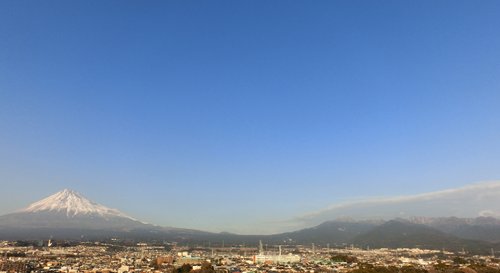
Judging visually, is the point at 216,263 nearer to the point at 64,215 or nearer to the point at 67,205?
the point at 64,215

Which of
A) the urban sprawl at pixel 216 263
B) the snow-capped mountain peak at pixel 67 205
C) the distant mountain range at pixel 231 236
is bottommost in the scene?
the distant mountain range at pixel 231 236

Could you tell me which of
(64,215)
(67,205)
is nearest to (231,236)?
(64,215)

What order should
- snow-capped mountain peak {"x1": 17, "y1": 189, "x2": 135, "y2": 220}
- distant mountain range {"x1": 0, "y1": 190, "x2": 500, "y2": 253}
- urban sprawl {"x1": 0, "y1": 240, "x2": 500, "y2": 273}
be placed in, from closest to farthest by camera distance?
urban sprawl {"x1": 0, "y1": 240, "x2": 500, "y2": 273} → distant mountain range {"x1": 0, "y1": 190, "x2": 500, "y2": 253} → snow-capped mountain peak {"x1": 17, "y1": 189, "x2": 135, "y2": 220}

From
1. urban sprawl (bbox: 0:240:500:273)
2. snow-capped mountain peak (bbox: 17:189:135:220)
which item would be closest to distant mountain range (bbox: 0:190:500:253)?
snow-capped mountain peak (bbox: 17:189:135:220)

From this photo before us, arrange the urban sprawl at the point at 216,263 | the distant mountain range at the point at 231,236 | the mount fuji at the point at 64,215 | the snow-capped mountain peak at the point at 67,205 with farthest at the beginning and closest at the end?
the snow-capped mountain peak at the point at 67,205 → the mount fuji at the point at 64,215 → the distant mountain range at the point at 231,236 → the urban sprawl at the point at 216,263

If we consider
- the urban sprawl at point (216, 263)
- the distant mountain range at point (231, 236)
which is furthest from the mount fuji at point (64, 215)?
the urban sprawl at point (216, 263)

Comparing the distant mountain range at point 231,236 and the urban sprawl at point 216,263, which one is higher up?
the urban sprawl at point 216,263

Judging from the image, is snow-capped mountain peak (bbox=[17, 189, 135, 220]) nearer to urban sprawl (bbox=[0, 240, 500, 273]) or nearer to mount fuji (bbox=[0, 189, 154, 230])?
mount fuji (bbox=[0, 189, 154, 230])

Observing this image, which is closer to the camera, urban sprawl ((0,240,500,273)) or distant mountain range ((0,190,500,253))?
urban sprawl ((0,240,500,273))

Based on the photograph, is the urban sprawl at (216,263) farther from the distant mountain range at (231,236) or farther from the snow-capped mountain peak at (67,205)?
the snow-capped mountain peak at (67,205)
